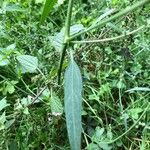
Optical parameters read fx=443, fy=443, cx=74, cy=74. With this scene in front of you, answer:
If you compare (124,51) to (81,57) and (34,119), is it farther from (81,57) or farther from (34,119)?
(34,119)

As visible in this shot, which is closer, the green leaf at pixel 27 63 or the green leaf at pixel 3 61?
the green leaf at pixel 27 63

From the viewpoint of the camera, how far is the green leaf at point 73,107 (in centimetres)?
77

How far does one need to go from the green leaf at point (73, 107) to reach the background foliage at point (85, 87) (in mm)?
300

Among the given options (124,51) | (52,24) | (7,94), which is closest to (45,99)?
(7,94)

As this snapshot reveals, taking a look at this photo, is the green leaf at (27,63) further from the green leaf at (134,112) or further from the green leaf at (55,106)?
the green leaf at (134,112)

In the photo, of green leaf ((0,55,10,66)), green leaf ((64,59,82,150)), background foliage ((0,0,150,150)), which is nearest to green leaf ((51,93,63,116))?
background foliage ((0,0,150,150))

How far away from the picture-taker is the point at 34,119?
1.39 m

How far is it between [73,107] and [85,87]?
0.74 m

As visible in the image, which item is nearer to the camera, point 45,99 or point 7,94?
point 45,99

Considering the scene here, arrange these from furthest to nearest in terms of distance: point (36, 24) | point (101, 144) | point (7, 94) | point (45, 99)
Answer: point (36, 24)
point (7, 94)
point (45, 99)
point (101, 144)

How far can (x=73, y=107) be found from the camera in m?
0.80

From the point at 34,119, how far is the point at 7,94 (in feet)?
0.61

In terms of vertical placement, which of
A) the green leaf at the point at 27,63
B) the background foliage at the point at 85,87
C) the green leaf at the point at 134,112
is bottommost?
the green leaf at the point at 134,112

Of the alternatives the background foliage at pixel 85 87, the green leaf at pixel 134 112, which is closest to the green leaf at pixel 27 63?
the background foliage at pixel 85 87
